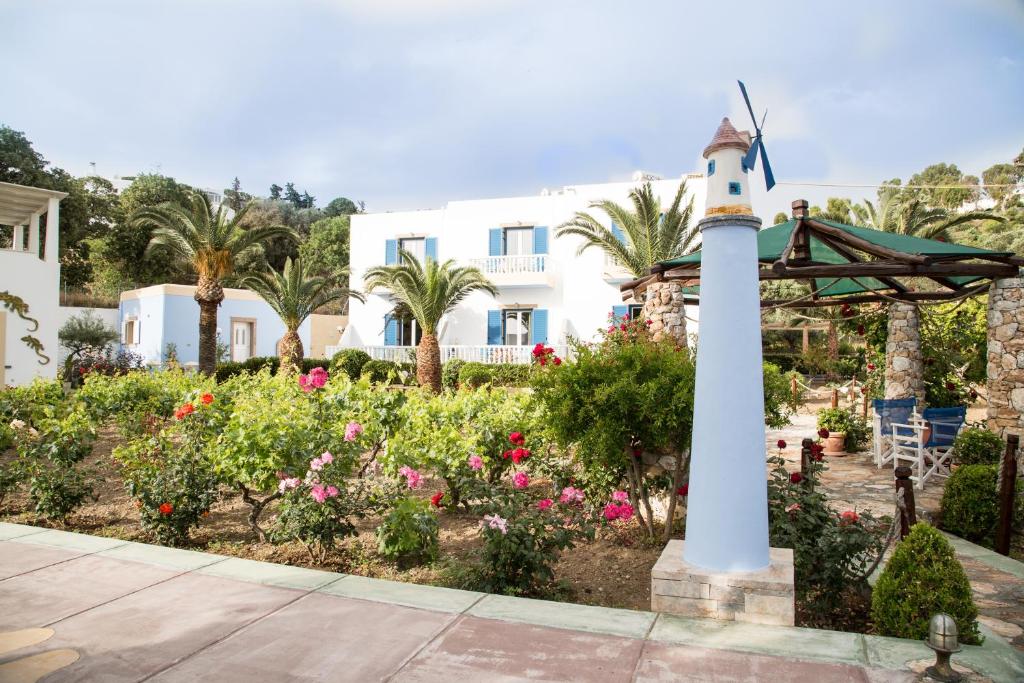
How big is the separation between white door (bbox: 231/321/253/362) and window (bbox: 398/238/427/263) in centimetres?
826

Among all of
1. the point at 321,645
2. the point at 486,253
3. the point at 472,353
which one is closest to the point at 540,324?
the point at 472,353

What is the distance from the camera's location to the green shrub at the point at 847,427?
1019cm

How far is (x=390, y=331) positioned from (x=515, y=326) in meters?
4.96

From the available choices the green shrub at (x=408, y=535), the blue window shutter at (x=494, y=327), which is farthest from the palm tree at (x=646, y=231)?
the green shrub at (x=408, y=535)

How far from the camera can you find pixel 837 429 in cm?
1017

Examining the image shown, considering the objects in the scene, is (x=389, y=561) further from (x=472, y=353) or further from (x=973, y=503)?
(x=472, y=353)

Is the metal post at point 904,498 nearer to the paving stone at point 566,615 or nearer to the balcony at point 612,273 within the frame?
the paving stone at point 566,615

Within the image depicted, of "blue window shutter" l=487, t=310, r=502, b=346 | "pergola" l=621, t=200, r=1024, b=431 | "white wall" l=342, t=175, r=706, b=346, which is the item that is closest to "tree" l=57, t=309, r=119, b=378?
"white wall" l=342, t=175, r=706, b=346

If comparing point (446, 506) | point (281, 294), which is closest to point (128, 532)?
point (446, 506)

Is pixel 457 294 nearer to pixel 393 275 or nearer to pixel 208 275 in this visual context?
pixel 393 275

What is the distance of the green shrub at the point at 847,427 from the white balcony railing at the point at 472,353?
12.3 meters

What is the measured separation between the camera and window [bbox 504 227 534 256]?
2395 cm

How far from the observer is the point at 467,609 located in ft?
12.6

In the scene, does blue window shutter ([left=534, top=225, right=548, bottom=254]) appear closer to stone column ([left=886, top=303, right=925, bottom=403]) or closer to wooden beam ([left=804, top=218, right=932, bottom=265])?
stone column ([left=886, top=303, right=925, bottom=403])
